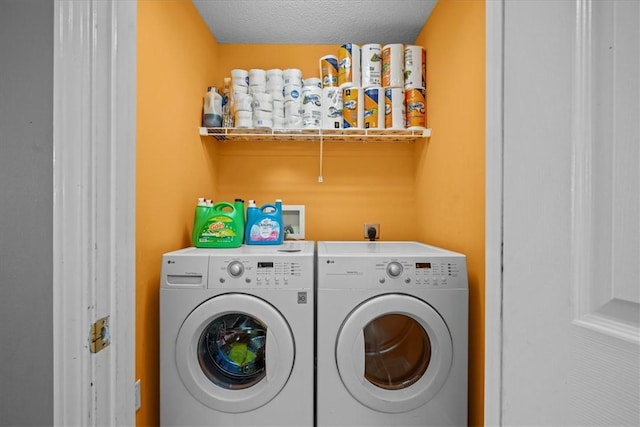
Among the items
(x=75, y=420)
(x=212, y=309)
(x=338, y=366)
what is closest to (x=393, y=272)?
(x=338, y=366)

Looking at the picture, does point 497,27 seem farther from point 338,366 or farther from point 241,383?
point 241,383

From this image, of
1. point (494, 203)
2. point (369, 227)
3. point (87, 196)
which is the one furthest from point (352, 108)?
point (87, 196)

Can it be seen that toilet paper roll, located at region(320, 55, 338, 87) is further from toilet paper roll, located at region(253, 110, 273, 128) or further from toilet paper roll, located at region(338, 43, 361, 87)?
toilet paper roll, located at region(253, 110, 273, 128)

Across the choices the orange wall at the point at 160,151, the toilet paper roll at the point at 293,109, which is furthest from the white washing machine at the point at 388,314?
the toilet paper roll at the point at 293,109

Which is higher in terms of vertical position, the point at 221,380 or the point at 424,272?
the point at 424,272

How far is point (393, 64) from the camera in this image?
220cm

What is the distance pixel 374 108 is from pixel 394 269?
1124mm

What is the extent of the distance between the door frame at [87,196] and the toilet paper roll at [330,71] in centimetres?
172

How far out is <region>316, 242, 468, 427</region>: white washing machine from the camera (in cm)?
153

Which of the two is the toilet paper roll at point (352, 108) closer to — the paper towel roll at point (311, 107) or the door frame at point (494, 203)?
the paper towel roll at point (311, 107)

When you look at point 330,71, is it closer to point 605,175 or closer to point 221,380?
point 221,380

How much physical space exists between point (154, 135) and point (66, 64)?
1.06m

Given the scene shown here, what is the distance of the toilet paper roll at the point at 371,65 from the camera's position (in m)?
2.22

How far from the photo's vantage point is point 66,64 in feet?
1.99
